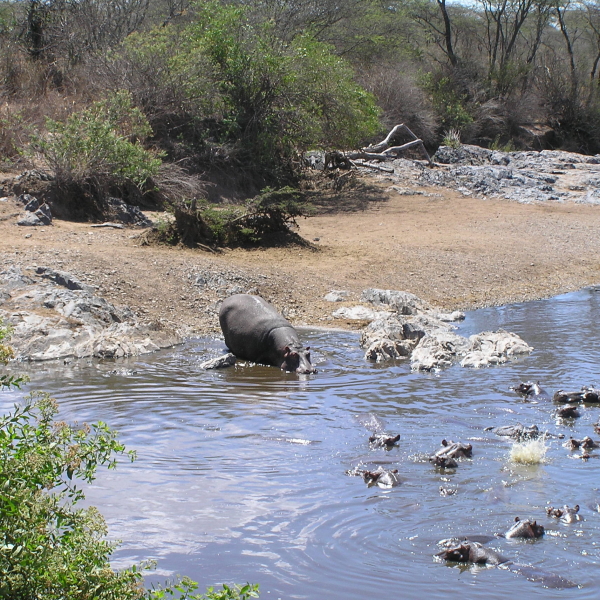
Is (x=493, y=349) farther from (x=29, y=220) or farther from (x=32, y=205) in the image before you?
(x=32, y=205)

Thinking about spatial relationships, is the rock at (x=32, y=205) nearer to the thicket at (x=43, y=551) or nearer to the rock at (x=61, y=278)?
the rock at (x=61, y=278)

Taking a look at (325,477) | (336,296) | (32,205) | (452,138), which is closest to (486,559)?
(325,477)

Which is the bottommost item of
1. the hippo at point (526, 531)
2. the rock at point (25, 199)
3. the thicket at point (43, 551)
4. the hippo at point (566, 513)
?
the hippo at point (566, 513)

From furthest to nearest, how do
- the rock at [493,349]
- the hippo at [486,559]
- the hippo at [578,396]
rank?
the rock at [493,349]
the hippo at [578,396]
the hippo at [486,559]

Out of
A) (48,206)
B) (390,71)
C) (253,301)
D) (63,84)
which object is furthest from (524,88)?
(253,301)

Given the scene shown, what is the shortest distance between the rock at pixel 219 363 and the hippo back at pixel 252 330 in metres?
0.36

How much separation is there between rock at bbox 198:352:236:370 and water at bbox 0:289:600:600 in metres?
0.11

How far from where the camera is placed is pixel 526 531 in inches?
167

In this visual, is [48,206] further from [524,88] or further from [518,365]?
[524,88]

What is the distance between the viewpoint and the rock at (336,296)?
37.4 feet

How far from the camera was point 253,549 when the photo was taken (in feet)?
13.7

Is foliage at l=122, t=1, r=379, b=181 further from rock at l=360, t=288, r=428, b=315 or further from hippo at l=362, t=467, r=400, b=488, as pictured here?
hippo at l=362, t=467, r=400, b=488

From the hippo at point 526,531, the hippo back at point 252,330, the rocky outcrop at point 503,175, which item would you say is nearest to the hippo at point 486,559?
the hippo at point 526,531

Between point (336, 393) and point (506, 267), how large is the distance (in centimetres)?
762
